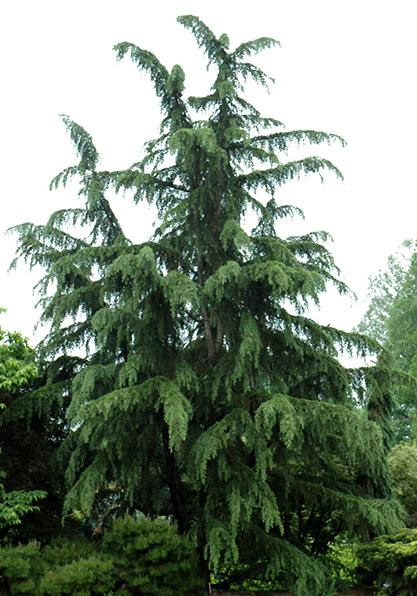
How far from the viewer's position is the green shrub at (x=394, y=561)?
291 inches

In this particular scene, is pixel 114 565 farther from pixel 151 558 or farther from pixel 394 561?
pixel 394 561

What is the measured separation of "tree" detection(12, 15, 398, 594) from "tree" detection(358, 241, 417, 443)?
1282cm

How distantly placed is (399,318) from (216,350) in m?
20.3

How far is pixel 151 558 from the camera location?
711 cm

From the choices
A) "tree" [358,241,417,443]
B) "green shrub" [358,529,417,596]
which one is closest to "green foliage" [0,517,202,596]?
"green shrub" [358,529,417,596]

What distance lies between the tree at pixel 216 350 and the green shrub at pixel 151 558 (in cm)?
37

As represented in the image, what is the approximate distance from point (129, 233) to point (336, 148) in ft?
14.2

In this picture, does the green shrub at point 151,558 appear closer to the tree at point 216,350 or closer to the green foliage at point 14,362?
the tree at point 216,350

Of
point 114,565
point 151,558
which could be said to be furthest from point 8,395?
point 151,558

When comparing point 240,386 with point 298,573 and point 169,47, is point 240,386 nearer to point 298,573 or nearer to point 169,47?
point 298,573

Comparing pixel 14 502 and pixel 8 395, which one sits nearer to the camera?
pixel 14 502

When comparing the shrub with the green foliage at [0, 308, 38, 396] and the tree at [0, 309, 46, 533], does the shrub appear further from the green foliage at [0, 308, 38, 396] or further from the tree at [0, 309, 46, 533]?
the green foliage at [0, 308, 38, 396]

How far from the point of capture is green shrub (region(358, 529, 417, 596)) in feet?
24.2

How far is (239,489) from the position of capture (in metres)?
6.71
